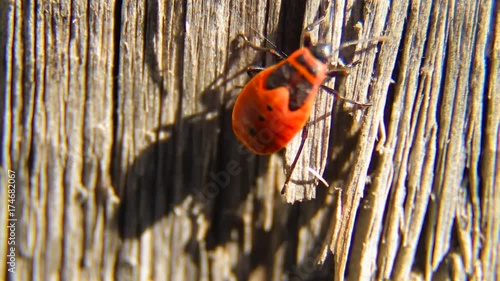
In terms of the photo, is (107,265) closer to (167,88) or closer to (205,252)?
Result: (205,252)

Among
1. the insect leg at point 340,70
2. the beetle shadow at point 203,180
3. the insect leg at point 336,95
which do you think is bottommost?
the beetle shadow at point 203,180

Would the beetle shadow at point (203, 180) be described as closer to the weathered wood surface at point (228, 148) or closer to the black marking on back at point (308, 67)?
the weathered wood surface at point (228, 148)

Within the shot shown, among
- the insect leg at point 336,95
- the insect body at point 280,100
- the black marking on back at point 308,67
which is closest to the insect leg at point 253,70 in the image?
the insect body at point 280,100

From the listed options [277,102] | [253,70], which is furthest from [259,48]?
[277,102]

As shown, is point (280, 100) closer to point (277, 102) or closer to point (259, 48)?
point (277, 102)

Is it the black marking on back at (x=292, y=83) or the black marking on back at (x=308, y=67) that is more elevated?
the black marking on back at (x=308, y=67)

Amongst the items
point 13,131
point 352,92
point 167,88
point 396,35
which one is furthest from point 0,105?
point 396,35

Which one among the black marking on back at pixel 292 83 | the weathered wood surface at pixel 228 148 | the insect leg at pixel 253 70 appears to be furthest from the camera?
the black marking on back at pixel 292 83

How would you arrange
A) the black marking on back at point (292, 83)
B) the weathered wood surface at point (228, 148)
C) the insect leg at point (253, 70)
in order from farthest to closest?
the black marking on back at point (292, 83) → the insect leg at point (253, 70) → the weathered wood surface at point (228, 148)

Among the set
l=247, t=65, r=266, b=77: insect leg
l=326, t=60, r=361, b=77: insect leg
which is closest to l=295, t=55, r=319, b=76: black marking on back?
l=326, t=60, r=361, b=77: insect leg

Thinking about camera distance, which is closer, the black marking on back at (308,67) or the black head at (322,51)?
the black head at (322,51)
